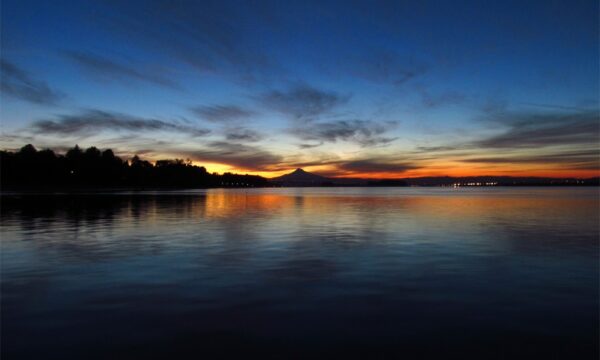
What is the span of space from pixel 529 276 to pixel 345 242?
464 inches

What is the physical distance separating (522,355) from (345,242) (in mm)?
17946

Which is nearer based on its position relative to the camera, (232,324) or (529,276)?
(232,324)

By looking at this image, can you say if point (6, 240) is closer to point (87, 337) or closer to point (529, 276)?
point (87, 337)

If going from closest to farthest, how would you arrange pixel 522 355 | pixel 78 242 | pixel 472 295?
pixel 522 355
pixel 472 295
pixel 78 242

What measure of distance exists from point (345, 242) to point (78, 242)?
16.7 meters

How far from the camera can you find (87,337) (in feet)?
33.2

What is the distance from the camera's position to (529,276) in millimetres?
17062

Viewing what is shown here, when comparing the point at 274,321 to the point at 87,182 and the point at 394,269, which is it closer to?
the point at 394,269

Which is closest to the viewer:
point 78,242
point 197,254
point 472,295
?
point 472,295

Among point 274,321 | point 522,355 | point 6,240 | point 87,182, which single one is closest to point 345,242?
point 274,321

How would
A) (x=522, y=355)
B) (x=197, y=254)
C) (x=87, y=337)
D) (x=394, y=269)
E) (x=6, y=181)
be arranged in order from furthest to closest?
(x=6, y=181) < (x=197, y=254) < (x=394, y=269) < (x=87, y=337) < (x=522, y=355)

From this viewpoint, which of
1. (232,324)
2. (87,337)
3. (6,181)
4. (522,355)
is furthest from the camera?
(6,181)

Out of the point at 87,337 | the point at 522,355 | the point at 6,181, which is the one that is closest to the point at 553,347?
the point at 522,355

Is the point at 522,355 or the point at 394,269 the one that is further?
the point at 394,269
